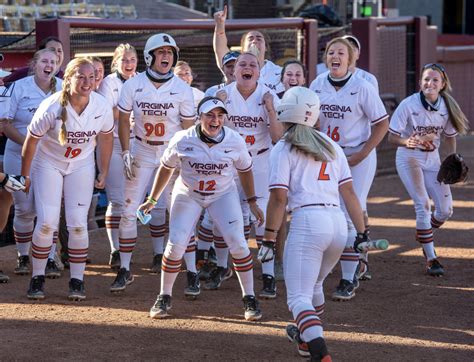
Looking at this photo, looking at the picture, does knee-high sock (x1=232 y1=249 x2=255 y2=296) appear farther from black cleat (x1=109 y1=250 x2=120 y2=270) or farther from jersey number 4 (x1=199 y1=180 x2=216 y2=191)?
black cleat (x1=109 y1=250 x2=120 y2=270)

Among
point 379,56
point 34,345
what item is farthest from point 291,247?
point 379,56

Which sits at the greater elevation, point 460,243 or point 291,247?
point 291,247

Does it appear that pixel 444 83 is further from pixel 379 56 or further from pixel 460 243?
pixel 379 56

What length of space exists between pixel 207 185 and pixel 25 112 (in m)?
2.11

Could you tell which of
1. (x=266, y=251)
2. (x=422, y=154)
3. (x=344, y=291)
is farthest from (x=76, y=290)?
(x=422, y=154)

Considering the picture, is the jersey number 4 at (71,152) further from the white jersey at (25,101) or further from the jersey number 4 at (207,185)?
the jersey number 4 at (207,185)

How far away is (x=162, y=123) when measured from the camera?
29.0 ft

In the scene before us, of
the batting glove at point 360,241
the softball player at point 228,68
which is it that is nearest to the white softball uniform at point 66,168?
the softball player at point 228,68

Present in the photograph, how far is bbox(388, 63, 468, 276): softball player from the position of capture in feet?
31.7

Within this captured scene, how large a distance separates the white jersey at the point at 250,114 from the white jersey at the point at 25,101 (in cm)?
157

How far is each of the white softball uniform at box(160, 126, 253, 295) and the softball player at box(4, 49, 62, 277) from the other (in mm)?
1693

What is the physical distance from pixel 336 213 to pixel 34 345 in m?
2.33

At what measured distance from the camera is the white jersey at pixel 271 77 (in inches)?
385

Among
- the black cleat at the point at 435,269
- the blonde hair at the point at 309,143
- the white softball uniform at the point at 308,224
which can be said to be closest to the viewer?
the white softball uniform at the point at 308,224
